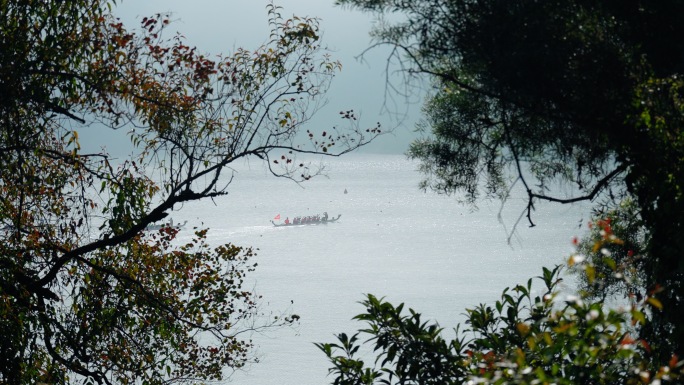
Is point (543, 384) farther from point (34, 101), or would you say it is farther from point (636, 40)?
point (34, 101)

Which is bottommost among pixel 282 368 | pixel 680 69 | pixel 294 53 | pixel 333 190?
pixel 680 69

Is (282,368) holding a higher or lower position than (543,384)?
higher

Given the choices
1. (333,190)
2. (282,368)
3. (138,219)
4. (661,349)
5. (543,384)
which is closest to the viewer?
(543,384)

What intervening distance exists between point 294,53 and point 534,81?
343 cm

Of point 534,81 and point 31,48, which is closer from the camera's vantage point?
point 534,81

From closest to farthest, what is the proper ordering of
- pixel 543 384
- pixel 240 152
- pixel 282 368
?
pixel 543 384
pixel 240 152
pixel 282 368

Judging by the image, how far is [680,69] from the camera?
195 inches

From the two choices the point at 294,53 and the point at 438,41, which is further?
the point at 294,53

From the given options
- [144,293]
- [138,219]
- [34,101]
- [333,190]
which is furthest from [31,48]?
[333,190]

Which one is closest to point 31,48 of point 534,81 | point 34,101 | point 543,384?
point 34,101

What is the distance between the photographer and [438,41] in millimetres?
5699

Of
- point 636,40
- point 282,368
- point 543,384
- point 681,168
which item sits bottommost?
point 543,384

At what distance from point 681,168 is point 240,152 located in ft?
14.8

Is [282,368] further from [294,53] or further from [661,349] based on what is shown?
[661,349]
